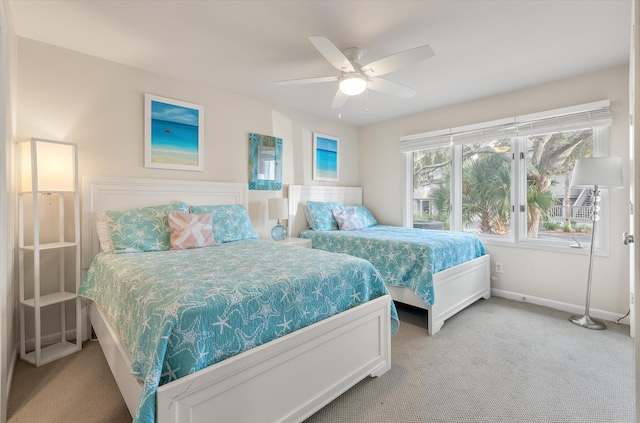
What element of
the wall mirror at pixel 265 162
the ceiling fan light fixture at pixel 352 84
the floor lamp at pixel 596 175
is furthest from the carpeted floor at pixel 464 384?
the wall mirror at pixel 265 162

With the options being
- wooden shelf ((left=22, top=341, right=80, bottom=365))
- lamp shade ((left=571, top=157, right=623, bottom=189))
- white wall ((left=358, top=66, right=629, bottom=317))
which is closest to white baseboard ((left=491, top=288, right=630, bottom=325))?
white wall ((left=358, top=66, right=629, bottom=317))

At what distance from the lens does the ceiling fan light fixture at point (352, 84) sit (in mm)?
2414

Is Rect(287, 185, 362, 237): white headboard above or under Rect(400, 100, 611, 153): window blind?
under

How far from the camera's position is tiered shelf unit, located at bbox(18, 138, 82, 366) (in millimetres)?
2195

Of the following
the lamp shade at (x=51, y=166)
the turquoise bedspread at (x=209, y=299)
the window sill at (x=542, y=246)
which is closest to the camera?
the turquoise bedspread at (x=209, y=299)

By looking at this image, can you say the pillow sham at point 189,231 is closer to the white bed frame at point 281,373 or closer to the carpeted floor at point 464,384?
the white bed frame at point 281,373

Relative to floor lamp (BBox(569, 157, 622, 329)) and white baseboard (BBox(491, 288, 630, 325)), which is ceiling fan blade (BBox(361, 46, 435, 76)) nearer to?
floor lamp (BBox(569, 157, 622, 329))

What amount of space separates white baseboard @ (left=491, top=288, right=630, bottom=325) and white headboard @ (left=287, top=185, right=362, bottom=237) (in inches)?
96.3

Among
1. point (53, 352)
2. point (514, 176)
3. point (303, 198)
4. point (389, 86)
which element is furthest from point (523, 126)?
point (53, 352)

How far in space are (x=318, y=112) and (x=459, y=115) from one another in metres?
1.90

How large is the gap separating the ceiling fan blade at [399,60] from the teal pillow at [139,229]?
2.15 meters

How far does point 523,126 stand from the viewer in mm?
3473

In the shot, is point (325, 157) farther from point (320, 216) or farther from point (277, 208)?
point (277, 208)

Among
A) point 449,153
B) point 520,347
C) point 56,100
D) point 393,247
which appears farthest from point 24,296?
point 449,153
